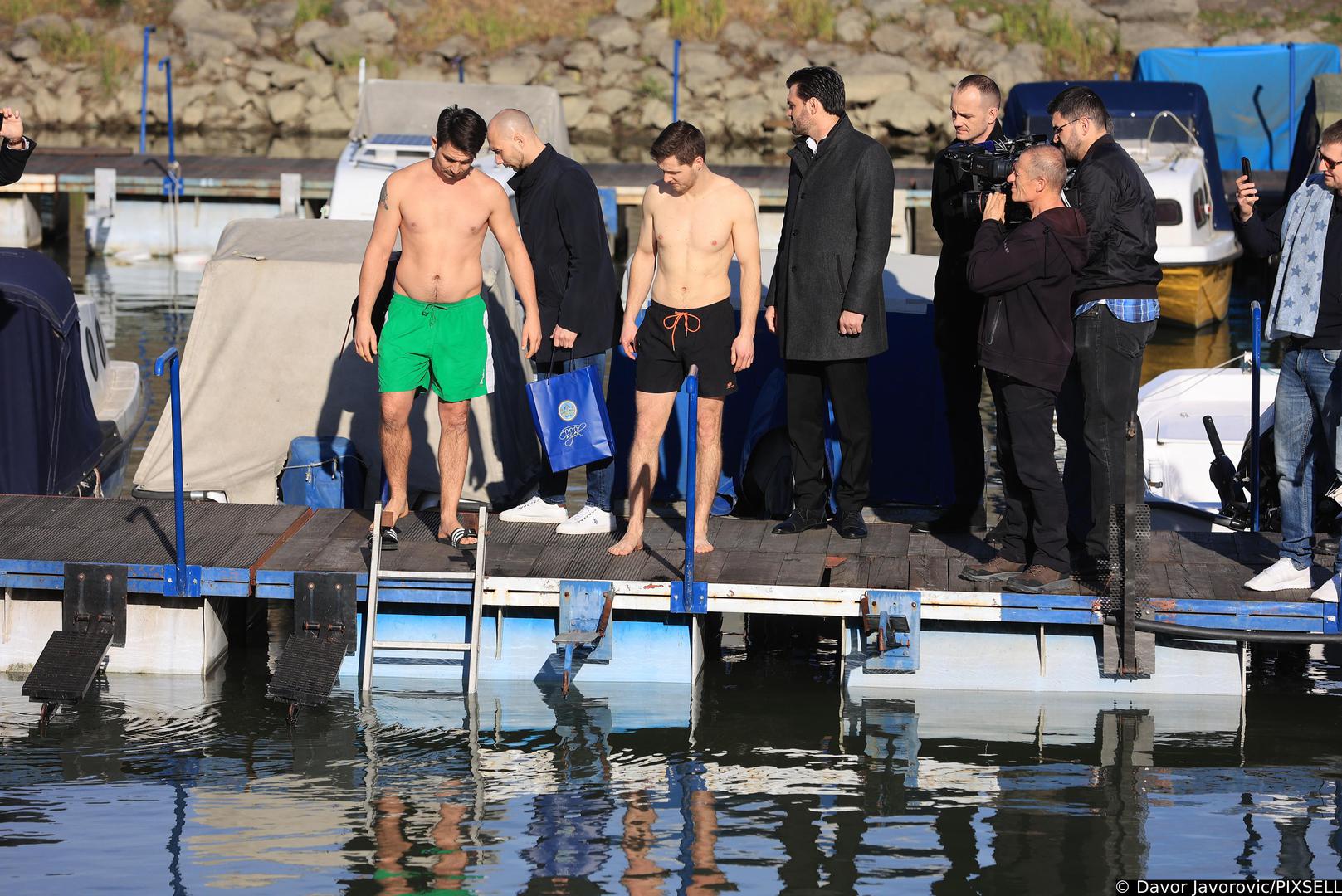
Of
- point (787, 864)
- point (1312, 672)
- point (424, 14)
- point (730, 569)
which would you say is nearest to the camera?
point (787, 864)

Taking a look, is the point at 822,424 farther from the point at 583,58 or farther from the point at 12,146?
the point at 583,58

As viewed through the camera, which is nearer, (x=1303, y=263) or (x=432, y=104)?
(x=1303, y=263)

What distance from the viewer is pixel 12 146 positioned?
8.73 metres

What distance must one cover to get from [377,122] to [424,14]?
17.2 metres

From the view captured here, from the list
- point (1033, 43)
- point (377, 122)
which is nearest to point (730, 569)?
point (377, 122)

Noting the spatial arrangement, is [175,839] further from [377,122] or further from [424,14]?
[424,14]

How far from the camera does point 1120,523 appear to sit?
316 inches

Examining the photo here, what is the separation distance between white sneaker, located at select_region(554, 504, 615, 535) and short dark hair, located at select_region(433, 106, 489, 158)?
182 cm

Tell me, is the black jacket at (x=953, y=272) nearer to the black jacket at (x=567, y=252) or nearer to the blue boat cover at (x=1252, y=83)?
the black jacket at (x=567, y=252)

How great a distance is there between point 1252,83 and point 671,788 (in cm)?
2084

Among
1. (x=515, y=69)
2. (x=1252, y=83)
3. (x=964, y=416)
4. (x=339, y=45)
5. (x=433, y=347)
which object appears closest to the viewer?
(x=433, y=347)

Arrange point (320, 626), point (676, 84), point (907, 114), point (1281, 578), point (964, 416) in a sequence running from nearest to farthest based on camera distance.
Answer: point (1281, 578) < point (320, 626) < point (964, 416) < point (676, 84) < point (907, 114)

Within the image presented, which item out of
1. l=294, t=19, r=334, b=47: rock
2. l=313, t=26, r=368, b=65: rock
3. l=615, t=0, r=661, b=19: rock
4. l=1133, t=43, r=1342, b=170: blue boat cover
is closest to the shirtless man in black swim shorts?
l=1133, t=43, r=1342, b=170: blue boat cover

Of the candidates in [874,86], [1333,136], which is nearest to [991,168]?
[1333,136]
